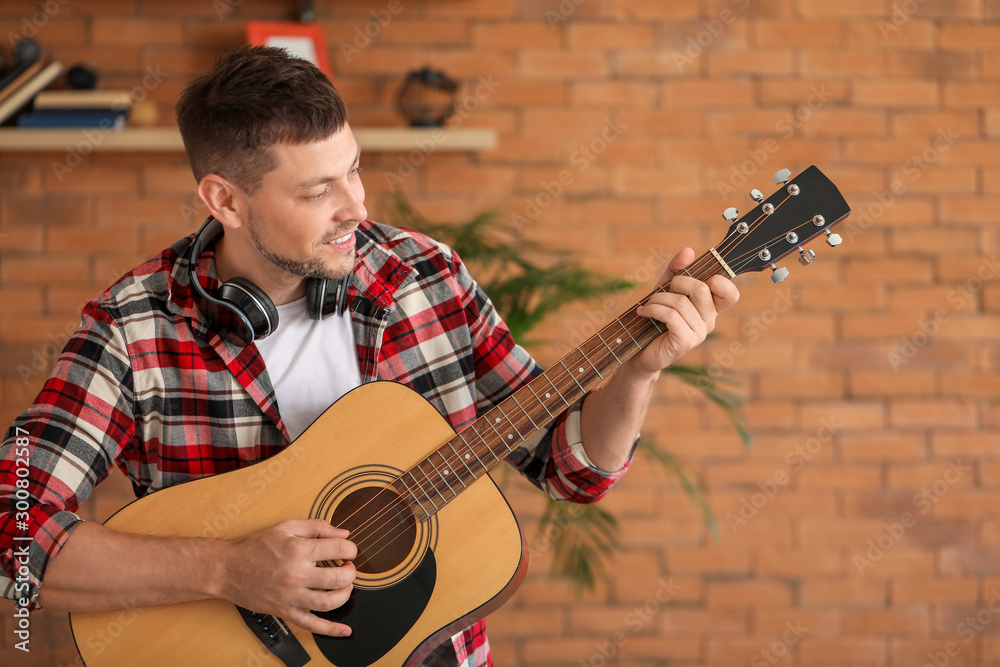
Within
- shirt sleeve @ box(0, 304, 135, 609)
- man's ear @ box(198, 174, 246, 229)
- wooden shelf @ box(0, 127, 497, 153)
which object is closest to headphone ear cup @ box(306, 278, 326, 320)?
man's ear @ box(198, 174, 246, 229)

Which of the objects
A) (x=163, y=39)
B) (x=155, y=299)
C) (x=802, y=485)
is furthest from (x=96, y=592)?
(x=802, y=485)

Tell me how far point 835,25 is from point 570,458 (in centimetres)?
202

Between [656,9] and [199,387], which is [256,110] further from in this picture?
[656,9]

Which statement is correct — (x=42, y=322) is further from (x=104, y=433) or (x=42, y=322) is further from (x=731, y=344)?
(x=731, y=344)

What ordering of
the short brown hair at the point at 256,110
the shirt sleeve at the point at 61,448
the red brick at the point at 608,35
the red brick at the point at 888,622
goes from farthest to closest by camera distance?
the red brick at the point at 888,622
the red brick at the point at 608,35
the short brown hair at the point at 256,110
the shirt sleeve at the point at 61,448

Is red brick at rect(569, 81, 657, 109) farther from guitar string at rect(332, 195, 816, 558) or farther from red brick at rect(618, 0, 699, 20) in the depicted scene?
guitar string at rect(332, 195, 816, 558)

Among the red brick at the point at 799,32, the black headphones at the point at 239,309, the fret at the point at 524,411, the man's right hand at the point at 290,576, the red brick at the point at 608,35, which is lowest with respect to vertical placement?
the man's right hand at the point at 290,576

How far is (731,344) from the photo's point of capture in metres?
2.50

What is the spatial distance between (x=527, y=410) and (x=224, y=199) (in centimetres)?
62

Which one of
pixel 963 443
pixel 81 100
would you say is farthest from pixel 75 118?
pixel 963 443

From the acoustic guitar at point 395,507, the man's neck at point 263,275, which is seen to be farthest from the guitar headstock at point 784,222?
the man's neck at point 263,275

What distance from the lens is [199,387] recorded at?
3.92 feet

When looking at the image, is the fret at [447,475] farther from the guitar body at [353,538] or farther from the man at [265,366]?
the man at [265,366]

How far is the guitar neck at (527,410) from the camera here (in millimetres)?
1166
